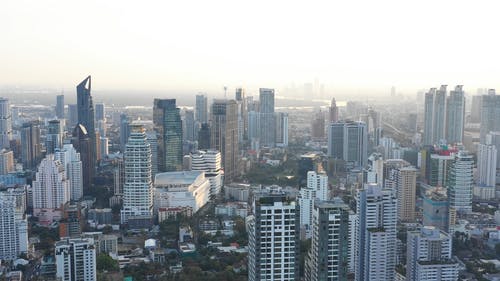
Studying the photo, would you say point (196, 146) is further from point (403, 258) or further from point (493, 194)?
point (403, 258)

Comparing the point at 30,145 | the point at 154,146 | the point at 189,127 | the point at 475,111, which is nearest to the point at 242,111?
the point at 189,127

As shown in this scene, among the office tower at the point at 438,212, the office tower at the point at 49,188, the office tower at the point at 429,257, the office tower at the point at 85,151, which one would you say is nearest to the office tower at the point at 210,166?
the office tower at the point at 85,151

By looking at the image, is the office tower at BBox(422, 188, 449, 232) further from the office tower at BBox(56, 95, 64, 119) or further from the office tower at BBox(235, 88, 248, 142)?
the office tower at BBox(56, 95, 64, 119)

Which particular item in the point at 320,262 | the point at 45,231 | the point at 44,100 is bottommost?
the point at 45,231

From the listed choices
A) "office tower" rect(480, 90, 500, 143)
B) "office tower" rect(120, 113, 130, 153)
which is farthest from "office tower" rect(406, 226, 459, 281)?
"office tower" rect(120, 113, 130, 153)

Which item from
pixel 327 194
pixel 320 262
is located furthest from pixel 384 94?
pixel 320 262
